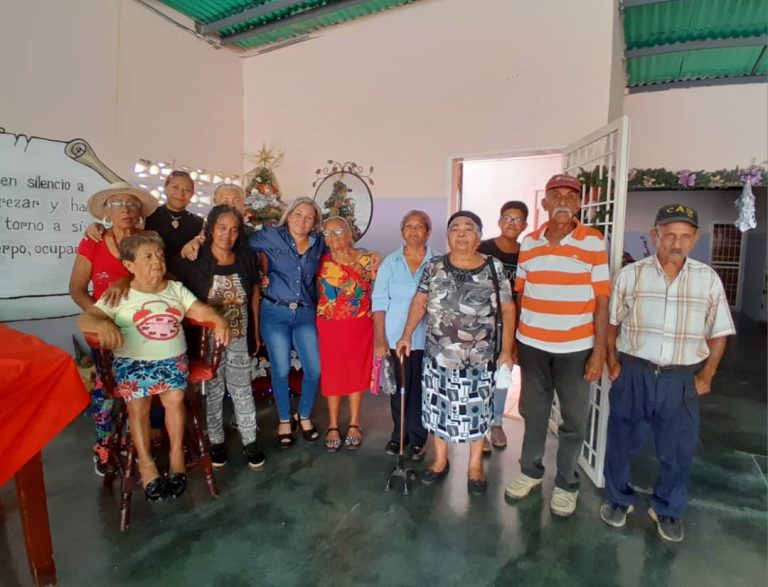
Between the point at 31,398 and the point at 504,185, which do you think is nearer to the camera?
the point at 31,398

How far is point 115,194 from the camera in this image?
2412mm

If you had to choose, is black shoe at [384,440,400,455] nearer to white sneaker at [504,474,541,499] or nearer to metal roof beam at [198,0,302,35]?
white sneaker at [504,474,541,499]

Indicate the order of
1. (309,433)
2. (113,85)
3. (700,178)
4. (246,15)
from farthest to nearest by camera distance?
(700,178) → (246,15) → (113,85) → (309,433)

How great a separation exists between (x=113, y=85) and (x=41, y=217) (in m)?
1.31

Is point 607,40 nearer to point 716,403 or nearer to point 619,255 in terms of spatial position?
point 619,255

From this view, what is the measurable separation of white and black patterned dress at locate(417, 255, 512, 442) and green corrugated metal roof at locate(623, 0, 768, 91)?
3338 millimetres

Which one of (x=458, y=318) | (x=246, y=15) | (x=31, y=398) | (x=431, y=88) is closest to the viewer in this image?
(x=31, y=398)

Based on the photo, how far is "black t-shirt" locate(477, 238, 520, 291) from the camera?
2.73 m

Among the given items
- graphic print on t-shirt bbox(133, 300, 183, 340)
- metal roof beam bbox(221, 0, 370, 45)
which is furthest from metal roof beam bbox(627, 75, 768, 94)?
graphic print on t-shirt bbox(133, 300, 183, 340)

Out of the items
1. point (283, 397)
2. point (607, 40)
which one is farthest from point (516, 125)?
point (283, 397)

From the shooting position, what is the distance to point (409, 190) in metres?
4.45

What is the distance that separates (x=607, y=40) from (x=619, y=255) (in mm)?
2159

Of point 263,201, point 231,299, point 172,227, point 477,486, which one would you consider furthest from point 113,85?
point 477,486

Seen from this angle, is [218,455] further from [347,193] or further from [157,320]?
[347,193]
